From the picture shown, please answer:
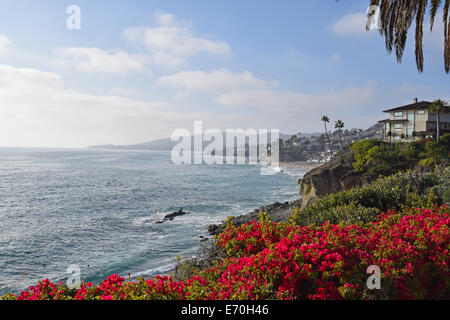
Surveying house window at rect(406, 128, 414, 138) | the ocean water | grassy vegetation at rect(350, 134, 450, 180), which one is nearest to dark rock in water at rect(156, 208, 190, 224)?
the ocean water

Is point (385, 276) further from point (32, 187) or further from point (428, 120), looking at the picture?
point (32, 187)

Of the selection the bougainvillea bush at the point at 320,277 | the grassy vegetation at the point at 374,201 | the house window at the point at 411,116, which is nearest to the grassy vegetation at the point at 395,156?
the house window at the point at 411,116

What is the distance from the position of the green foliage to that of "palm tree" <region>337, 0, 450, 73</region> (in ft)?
17.6

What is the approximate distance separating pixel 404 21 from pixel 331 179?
24.1 meters

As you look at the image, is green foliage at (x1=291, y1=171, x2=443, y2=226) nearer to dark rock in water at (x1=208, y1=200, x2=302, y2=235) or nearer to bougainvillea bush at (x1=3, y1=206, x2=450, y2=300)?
bougainvillea bush at (x1=3, y1=206, x2=450, y2=300)

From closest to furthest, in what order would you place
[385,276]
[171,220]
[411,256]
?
[385,276] → [411,256] → [171,220]

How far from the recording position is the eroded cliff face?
3234 cm

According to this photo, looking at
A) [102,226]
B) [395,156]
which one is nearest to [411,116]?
[395,156]

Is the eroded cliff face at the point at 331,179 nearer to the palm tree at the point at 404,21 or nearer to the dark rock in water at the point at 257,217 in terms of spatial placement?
the dark rock in water at the point at 257,217

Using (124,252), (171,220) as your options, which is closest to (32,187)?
(171,220)

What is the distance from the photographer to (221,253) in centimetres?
898

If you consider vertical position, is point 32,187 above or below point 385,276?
below

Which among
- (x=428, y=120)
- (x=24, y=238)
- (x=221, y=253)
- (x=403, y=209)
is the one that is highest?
(x=428, y=120)
